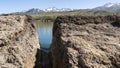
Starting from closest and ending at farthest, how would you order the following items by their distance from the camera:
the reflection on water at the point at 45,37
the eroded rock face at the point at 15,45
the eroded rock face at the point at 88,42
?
the eroded rock face at the point at 88,42, the eroded rock face at the point at 15,45, the reflection on water at the point at 45,37

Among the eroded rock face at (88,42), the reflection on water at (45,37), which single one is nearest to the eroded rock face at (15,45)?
the eroded rock face at (88,42)

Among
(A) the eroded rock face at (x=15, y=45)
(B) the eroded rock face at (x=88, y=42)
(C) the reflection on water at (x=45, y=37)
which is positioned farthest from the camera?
(C) the reflection on water at (x=45, y=37)

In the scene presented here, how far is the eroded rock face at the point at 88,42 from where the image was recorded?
32.1 ft

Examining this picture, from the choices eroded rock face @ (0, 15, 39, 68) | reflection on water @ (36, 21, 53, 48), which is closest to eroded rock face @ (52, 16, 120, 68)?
eroded rock face @ (0, 15, 39, 68)

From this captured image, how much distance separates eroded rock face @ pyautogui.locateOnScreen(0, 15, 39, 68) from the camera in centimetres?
1051

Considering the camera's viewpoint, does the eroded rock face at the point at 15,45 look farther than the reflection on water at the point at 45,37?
No

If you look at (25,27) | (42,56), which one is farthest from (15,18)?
(42,56)

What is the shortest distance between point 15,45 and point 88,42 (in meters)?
3.38

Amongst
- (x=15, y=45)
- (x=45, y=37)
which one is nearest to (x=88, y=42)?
(x=15, y=45)

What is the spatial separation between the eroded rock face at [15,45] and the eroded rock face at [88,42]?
4.99 ft

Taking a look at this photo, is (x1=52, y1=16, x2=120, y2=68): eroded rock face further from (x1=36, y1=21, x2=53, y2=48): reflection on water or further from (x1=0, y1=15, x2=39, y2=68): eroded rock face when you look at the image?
(x1=36, y1=21, x2=53, y2=48): reflection on water

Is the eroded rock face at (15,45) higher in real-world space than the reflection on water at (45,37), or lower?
higher

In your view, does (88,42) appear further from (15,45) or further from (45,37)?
(45,37)

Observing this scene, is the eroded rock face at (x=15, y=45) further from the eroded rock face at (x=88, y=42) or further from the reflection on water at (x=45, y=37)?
the reflection on water at (x=45, y=37)
